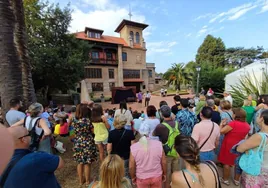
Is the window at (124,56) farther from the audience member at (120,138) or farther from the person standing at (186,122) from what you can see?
the audience member at (120,138)

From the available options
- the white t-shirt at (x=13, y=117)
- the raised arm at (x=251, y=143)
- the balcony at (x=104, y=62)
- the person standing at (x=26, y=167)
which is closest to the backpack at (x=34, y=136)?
→ the white t-shirt at (x=13, y=117)

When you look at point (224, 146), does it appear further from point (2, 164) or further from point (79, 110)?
point (2, 164)

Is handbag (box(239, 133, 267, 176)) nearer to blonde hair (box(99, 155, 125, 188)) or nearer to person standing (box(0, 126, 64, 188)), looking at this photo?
blonde hair (box(99, 155, 125, 188))

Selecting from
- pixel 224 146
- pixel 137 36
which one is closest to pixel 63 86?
pixel 224 146

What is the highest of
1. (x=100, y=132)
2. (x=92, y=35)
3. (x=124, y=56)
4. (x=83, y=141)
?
(x=92, y=35)

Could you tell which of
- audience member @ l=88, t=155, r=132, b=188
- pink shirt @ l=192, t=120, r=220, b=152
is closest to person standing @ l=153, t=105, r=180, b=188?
pink shirt @ l=192, t=120, r=220, b=152

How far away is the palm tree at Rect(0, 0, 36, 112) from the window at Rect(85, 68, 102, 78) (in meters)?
20.4

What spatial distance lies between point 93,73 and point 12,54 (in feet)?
69.4

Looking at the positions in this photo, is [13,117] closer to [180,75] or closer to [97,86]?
[97,86]

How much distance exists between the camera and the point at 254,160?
1630 mm

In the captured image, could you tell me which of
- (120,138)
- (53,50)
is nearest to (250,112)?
(120,138)

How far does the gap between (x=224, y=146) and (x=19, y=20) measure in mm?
5826

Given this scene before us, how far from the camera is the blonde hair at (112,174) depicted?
47.3 inches

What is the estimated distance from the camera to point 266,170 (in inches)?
63.9
